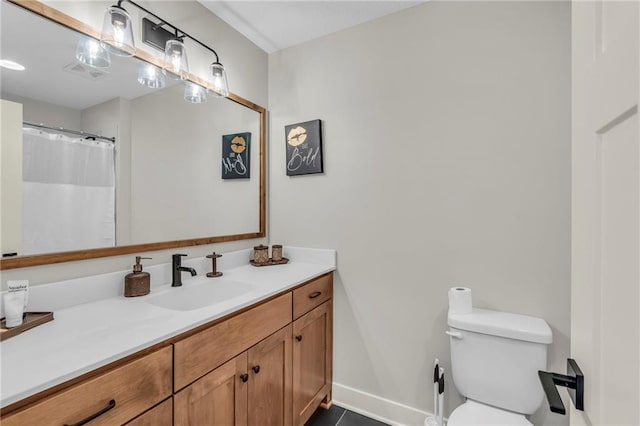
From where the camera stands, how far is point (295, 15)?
1.83 metres

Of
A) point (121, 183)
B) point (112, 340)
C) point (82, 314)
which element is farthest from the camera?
point (121, 183)

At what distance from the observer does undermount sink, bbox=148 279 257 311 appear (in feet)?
4.56

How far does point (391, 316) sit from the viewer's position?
71.3 inches

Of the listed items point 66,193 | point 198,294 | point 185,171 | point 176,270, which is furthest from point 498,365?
point 66,193

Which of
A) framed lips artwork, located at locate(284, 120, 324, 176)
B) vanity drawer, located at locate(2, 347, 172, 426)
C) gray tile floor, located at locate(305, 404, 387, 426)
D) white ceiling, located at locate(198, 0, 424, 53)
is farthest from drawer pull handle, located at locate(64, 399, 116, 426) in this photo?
white ceiling, located at locate(198, 0, 424, 53)

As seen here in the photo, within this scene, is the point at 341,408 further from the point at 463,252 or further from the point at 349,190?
the point at 349,190

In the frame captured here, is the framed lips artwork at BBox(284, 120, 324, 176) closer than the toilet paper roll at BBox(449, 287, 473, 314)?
No

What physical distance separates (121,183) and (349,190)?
1.25 meters

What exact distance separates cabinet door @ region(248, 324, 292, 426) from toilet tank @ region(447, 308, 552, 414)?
2.72 ft

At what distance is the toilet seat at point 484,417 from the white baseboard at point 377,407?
47cm
